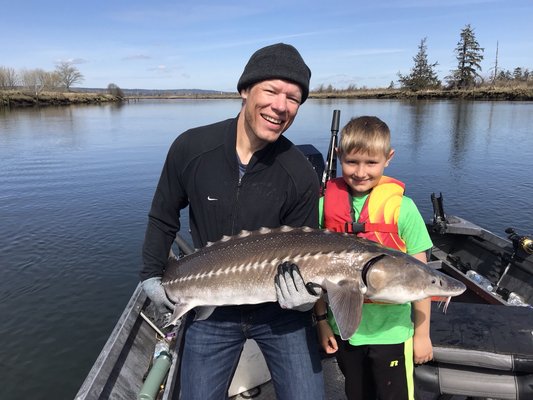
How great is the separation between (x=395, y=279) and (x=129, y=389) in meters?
2.91

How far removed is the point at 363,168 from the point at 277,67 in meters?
0.90

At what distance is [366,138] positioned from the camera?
8.70ft

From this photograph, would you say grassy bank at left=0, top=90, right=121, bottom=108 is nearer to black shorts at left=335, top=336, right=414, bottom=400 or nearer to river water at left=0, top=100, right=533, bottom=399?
river water at left=0, top=100, right=533, bottom=399

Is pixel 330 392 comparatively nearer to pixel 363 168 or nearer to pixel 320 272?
pixel 320 272

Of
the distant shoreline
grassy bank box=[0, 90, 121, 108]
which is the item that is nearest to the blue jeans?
the distant shoreline

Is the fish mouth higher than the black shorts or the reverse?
higher

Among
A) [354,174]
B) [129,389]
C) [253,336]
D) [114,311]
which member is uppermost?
[354,174]

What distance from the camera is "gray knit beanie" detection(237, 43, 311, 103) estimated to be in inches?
92.7

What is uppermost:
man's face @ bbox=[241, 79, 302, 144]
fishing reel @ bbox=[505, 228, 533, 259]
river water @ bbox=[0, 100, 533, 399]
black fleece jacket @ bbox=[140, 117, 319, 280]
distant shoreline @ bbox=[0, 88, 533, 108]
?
distant shoreline @ bbox=[0, 88, 533, 108]

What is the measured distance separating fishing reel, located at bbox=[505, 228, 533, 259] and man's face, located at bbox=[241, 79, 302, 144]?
5022 mm

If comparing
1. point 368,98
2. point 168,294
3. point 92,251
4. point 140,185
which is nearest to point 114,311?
point 92,251

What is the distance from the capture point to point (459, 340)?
303cm

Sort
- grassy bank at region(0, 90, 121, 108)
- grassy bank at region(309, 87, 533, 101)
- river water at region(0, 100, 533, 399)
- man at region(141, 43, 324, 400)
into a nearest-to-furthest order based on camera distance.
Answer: man at region(141, 43, 324, 400)
river water at region(0, 100, 533, 399)
grassy bank at region(309, 87, 533, 101)
grassy bank at region(0, 90, 121, 108)

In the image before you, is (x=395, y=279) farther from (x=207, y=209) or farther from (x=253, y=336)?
(x=207, y=209)
